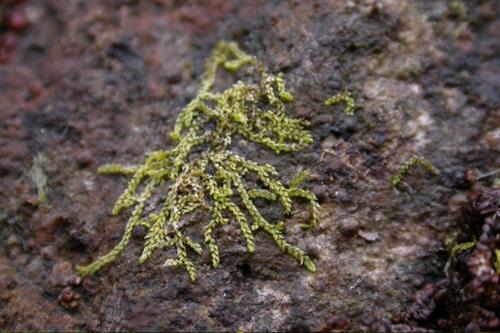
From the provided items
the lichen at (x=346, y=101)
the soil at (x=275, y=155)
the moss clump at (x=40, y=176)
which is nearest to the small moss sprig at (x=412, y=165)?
the soil at (x=275, y=155)

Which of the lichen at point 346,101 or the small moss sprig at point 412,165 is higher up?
the lichen at point 346,101

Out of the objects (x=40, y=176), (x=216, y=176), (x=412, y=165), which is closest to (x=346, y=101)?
(x=412, y=165)

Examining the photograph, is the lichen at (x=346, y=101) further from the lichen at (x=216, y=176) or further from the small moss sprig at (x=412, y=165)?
the small moss sprig at (x=412, y=165)

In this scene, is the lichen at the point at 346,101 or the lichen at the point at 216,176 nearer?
the lichen at the point at 216,176

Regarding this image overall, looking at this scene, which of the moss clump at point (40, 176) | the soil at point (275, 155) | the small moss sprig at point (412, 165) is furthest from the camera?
the moss clump at point (40, 176)

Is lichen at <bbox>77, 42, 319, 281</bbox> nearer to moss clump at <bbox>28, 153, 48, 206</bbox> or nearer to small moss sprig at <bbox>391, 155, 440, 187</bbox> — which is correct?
moss clump at <bbox>28, 153, 48, 206</bbox>
